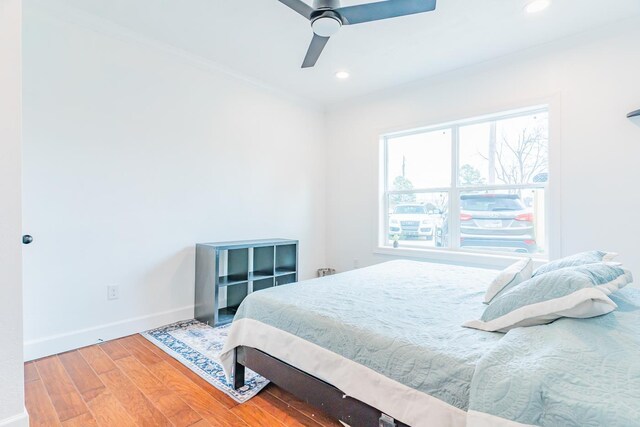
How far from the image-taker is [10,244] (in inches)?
57.1

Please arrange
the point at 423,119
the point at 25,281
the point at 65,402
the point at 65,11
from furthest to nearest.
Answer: the point at 423,119
the point at 65,11
the point at 25,281
the point at 65,402

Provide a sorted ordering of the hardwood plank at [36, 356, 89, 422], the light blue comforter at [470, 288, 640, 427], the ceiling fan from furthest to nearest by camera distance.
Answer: the ceiling fan
the hardwood plank at [36, 356, 89, 422]
the light blue comforter at [470, 288, 640, 427]

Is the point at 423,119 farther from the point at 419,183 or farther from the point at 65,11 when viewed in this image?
the point at 65,11

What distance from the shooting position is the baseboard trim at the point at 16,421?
140 centimetres

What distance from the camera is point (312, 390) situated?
1.44m

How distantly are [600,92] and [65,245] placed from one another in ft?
15.3

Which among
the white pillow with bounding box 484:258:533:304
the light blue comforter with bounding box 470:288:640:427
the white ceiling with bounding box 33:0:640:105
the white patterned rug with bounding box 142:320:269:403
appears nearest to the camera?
the light blue comforter with bounding box 470:288:640:427

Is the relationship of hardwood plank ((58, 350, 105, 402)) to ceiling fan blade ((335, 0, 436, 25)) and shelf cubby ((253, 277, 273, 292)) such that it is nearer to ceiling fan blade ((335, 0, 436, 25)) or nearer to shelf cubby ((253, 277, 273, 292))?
shelf cubby ((253, 277, 273, 292))

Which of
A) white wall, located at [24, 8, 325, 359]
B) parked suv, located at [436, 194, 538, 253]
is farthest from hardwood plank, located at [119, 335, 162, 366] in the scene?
parked suv, located at [436, 194, 538, 253]

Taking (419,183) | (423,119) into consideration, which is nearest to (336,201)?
(419,183)

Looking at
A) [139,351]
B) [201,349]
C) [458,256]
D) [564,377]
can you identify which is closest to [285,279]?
[201,349]

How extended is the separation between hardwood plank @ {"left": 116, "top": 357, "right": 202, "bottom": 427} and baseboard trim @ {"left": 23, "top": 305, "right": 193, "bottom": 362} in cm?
49

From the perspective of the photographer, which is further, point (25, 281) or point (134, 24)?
point (134, 24)

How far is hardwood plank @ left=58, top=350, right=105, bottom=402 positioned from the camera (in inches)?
74.2
